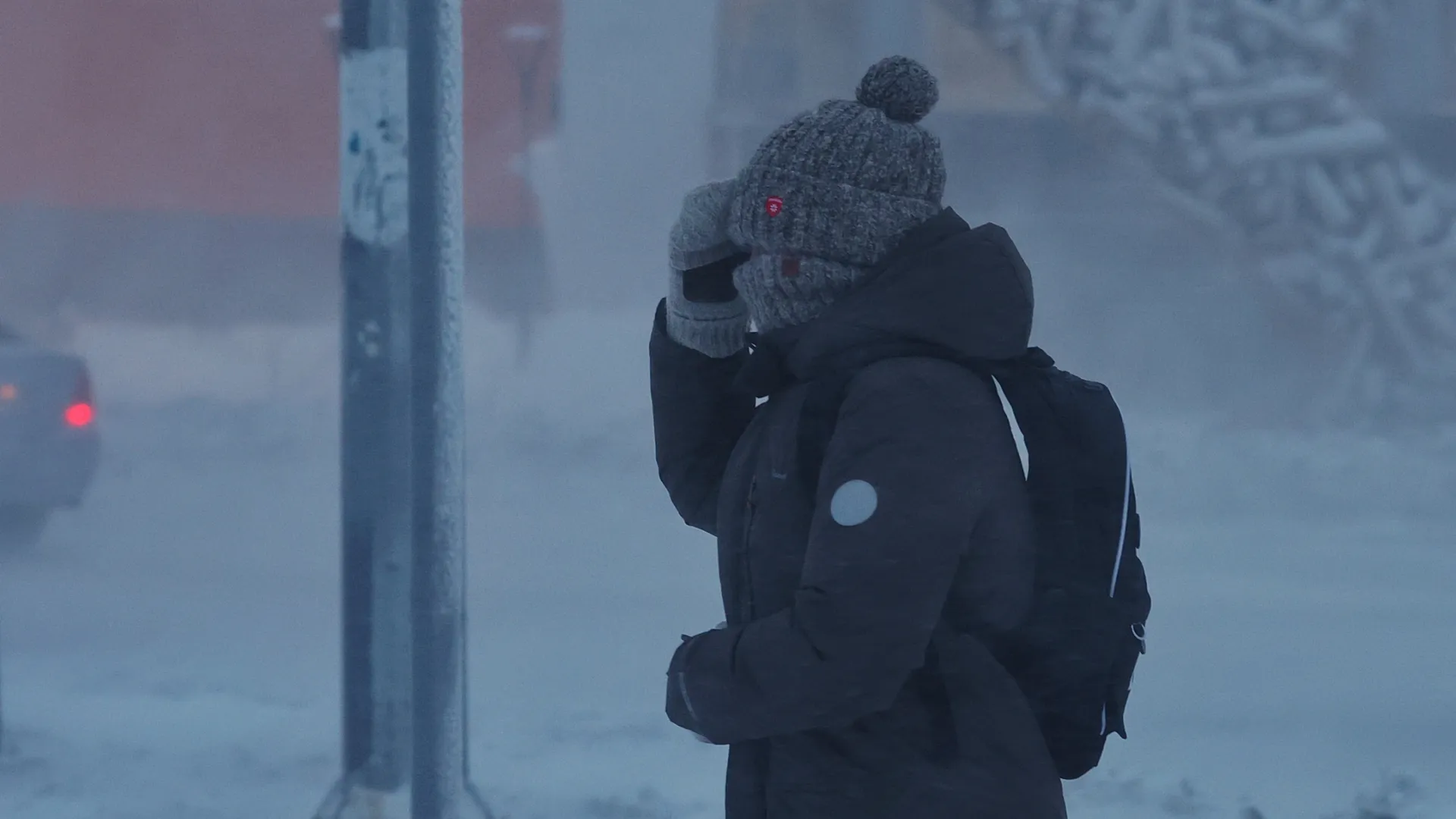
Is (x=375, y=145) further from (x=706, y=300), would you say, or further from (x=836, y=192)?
(x=836, y=192)

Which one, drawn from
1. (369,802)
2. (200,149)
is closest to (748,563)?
(369,802)

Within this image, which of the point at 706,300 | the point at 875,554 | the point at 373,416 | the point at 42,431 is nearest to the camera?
the point at 875,554

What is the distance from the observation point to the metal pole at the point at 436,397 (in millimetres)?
2518

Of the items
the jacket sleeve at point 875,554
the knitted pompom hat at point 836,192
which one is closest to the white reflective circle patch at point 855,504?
the jacket sleeve at point 875,554

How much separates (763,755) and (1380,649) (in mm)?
3354

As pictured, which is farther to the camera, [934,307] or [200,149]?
[200,149]

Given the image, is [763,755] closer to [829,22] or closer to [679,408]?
[679,408]

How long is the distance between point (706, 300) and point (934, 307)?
367 mm

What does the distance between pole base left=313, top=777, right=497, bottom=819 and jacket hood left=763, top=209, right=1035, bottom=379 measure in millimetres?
1701

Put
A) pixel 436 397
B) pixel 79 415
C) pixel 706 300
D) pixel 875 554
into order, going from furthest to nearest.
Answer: pixel 79 415 < pixel 436 397 < pixel 706 300 < pixel 875 554

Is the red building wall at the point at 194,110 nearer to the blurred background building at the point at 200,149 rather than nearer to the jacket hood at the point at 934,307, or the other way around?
the blurred background building at the point at 200,149

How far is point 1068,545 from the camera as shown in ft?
4.21

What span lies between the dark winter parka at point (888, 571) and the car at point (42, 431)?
4083 millimetres

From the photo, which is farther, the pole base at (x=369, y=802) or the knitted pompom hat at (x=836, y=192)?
the pole base at (x=369, y=802)
